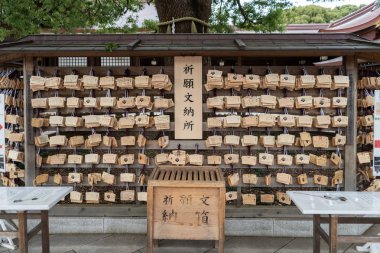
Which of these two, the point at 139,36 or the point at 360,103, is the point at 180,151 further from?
the point at 360,103

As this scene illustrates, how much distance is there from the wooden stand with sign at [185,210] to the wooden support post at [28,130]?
2.61 metres

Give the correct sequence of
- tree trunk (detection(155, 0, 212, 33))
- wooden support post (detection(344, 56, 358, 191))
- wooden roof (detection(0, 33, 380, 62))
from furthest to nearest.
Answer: tree trunk (detection(155, 0, 212, 33)) < wooden support post (detection(344, 56, 358, 191)) < wooden roof (detection(0, 33, 380, 62))

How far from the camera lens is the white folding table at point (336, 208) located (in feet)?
13.5

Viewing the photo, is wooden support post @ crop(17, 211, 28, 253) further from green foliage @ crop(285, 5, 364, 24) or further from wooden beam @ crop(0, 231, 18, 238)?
green foliage @ crop(285, 5, 364, 24)

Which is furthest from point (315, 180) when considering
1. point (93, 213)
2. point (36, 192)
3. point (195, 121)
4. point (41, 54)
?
point (41, 54)

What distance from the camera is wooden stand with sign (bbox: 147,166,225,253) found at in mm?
4914

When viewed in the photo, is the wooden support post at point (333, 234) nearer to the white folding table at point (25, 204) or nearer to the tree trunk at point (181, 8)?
the white folding table at point (25, 204)

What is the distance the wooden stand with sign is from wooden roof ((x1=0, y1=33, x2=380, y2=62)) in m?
1.96

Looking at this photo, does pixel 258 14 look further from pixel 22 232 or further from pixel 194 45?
pixel 22 232

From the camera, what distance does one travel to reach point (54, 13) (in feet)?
36.8

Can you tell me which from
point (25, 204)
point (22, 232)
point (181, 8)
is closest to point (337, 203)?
point (25, 204)

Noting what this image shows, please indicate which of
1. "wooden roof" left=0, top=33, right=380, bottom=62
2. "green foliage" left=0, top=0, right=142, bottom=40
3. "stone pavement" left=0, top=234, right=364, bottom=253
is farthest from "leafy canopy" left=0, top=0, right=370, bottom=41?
"stone pavement" left=0, top=234, right=364, bottom=253

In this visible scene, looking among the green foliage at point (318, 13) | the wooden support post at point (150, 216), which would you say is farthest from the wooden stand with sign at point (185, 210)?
the green foliage at point (318, 13)

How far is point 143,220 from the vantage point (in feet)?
20.9
